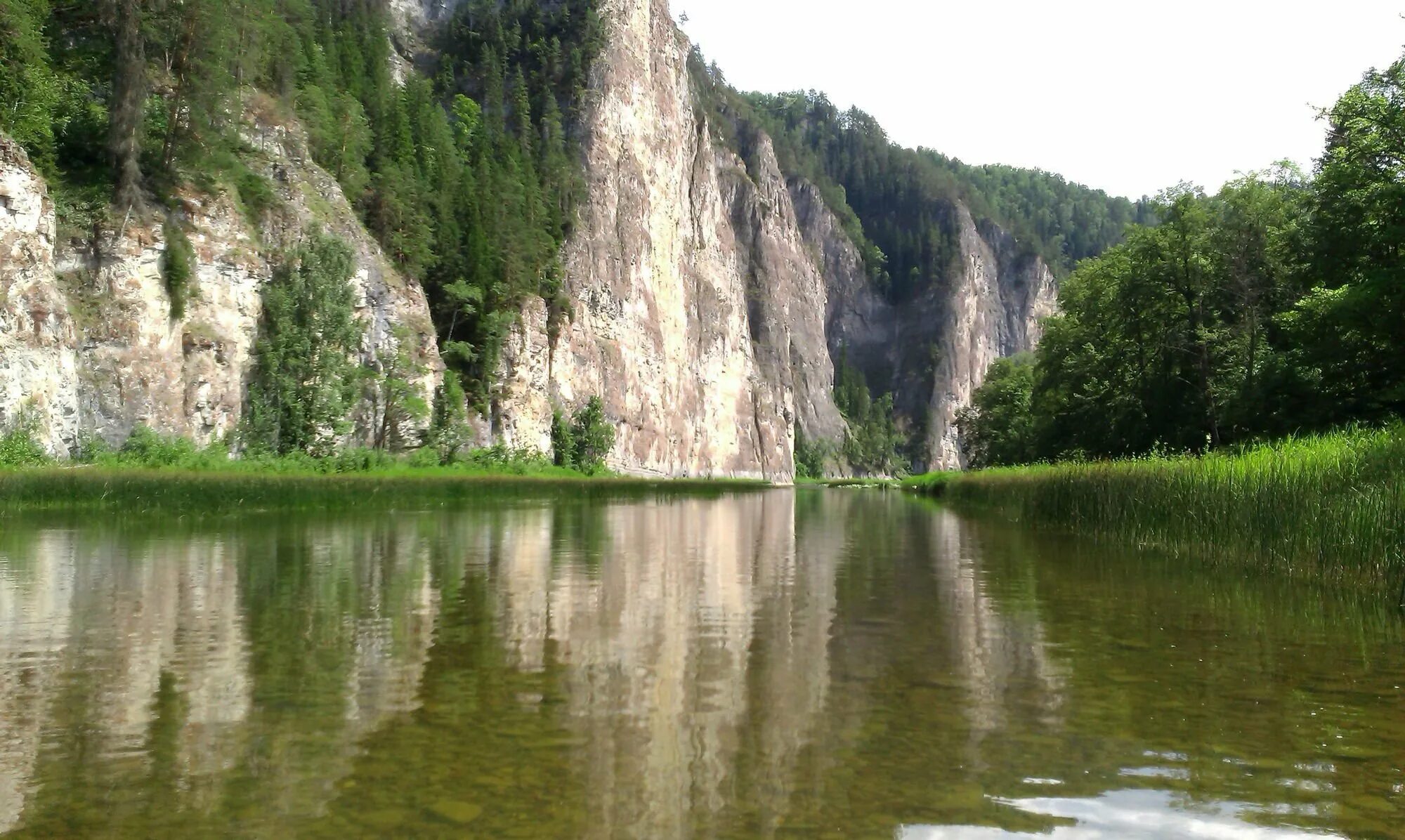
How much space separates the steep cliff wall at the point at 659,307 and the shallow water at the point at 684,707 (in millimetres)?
61529

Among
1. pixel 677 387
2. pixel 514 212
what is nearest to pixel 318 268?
pixel 514 212

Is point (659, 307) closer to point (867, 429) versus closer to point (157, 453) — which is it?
point (157, 453)

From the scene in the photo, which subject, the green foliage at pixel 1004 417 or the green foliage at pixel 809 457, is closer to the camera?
the green foliage at pixel 1004 417

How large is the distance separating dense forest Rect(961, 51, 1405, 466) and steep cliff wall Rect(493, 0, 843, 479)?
117ft

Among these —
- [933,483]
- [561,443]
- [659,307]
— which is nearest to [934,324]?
[659,307]

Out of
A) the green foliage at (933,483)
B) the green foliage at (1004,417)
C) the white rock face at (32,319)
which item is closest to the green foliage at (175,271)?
the white rock face at (32,319)

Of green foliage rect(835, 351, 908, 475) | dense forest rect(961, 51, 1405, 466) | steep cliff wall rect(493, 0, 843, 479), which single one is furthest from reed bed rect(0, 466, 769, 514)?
green foliage rect(835, 351, 908, 475)

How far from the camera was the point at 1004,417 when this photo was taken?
8494 cm

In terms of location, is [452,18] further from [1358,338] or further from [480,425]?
[1358,338]

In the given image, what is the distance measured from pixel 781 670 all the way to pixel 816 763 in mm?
2486

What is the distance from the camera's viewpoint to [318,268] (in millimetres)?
49531

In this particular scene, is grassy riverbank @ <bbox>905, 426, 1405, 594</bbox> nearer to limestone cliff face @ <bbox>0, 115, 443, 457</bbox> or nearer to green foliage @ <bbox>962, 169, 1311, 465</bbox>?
green foliage @ <bbox>962, 169, 1311, 465</bbox>

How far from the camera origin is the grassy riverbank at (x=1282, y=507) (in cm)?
1367

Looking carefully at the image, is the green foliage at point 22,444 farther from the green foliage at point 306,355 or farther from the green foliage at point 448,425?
the green foliage at point 448,425
